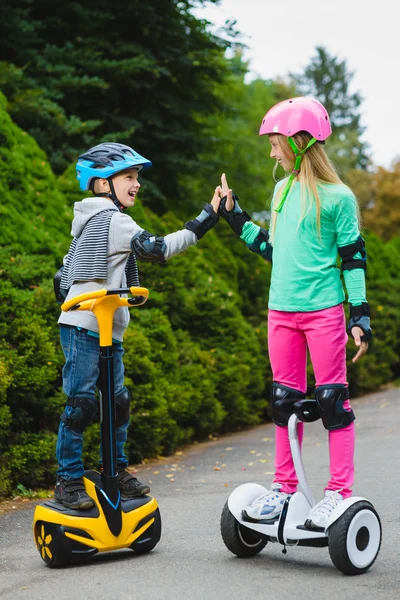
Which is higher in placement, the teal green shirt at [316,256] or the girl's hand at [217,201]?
the girl's hand at [217,201]

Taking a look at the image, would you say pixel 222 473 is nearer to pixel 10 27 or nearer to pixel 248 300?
pixel 248 300

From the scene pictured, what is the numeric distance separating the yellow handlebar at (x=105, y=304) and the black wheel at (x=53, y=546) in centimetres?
89

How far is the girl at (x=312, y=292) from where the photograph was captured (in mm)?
3994

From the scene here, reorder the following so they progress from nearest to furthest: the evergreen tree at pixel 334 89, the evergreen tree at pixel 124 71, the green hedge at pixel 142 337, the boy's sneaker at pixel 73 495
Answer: the boy's sneaker at pixel 73 495, the green hedge at pixel 142 337, the evergreen tree at pixel 124 71, the evergreen tree at pixel 334 89

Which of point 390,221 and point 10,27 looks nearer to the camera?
point 10,27

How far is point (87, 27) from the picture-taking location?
12102 millimetres

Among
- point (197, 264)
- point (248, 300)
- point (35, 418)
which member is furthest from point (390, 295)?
point (35, 418)

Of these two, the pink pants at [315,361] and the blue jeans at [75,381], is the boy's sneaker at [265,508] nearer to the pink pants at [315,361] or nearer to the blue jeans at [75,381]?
the pink pants at [315,361]

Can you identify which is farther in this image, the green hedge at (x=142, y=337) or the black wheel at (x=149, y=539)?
the green hedge at (x=142, y=337)

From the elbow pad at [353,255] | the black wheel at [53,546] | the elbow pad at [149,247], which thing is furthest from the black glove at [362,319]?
the black wheel at [53,546]

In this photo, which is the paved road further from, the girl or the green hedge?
the green hedge

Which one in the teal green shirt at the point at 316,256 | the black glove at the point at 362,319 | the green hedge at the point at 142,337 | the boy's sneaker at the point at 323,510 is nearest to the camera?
the boy's sneaker at the point at 323,510

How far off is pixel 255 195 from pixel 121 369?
15.0 metres

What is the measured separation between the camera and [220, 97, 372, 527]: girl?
3.99 m
